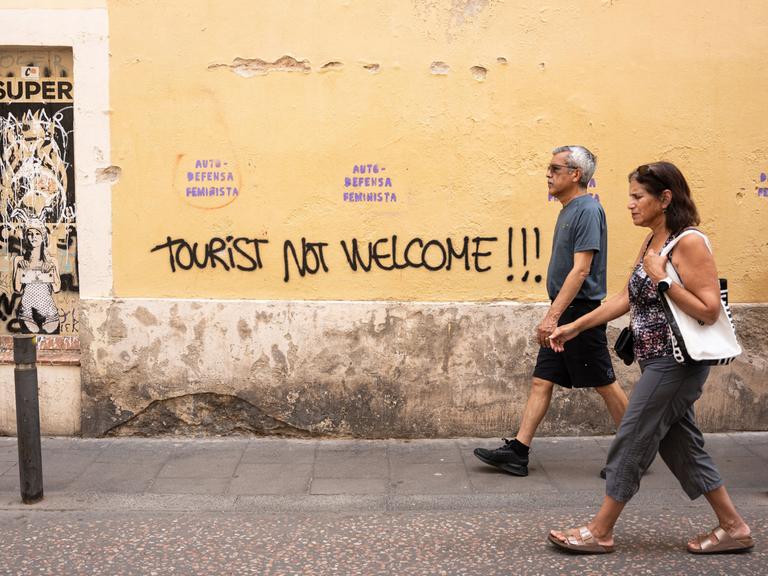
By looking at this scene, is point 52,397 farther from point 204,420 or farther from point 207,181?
point 207,181

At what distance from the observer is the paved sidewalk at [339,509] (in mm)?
3705

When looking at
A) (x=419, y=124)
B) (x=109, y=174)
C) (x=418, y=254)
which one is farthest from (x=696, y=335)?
Answer: (x=109, y=174)

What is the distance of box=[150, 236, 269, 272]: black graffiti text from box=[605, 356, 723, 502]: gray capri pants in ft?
9.25

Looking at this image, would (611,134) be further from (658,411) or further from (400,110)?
(658,411)

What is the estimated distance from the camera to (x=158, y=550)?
386 cm

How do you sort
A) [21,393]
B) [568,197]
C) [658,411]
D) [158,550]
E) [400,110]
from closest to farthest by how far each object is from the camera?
[658,411], [158,550], [21,393], [568,197], [400,110]

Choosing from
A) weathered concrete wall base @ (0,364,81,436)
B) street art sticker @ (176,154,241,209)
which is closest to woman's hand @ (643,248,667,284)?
street art sticker @ (176,154,241,209)

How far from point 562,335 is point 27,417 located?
9.26 feet

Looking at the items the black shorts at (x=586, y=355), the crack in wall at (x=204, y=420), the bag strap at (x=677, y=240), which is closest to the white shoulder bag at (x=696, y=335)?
the bag strap at (x=677, y=240)

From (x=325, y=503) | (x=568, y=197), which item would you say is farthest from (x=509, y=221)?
(x=325, y=503)

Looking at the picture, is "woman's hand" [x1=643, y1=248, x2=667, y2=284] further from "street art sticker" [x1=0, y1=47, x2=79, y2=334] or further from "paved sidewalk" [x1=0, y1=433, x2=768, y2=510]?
"street art sticker" [x1=0, y1=47, x2=79, y2=334]

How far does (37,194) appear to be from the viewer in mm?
5750

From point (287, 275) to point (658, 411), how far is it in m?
2.76

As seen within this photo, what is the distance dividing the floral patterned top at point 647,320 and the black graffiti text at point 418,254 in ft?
6.15
